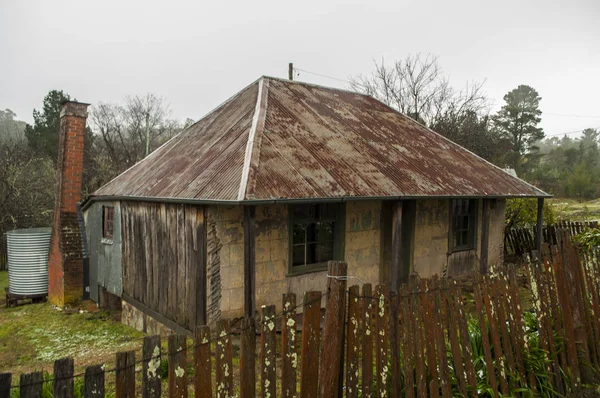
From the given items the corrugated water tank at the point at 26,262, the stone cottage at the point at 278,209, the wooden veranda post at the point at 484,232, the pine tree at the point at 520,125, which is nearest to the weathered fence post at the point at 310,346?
the stone cottage at the point at 278,209

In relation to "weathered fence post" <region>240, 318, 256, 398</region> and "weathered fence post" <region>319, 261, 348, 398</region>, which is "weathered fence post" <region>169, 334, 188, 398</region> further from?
"weathered fence post" <region>319, 261, 348, 398</region>

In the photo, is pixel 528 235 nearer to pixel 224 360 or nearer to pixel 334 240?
pixel 334 240

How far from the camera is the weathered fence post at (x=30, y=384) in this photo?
2.05 meters

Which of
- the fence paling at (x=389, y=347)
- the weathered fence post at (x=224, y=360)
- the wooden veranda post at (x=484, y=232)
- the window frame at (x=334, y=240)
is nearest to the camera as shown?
the fence paling at (x=389, y=347)

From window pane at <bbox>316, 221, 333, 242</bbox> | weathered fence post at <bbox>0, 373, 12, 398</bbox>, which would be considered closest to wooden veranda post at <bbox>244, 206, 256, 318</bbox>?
window pane at <bbox>316, 221, 333, 242</bbox>

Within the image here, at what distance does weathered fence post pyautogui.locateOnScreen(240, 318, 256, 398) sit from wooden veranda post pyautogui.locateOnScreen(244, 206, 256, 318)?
3.43 m

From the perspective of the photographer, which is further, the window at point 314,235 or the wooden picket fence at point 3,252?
the wooden picket fence at point 3,252

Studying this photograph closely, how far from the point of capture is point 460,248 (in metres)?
10.9

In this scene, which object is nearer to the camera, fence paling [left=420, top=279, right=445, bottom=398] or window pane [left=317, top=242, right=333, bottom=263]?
fence paling [left=420, top=279, right=445, bottom=398]

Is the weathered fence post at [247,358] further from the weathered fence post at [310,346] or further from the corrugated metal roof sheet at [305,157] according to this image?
the corrugated metal roof sheet at [305,157]

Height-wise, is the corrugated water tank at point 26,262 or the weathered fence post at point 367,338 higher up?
the weathered fence post at point 367,338

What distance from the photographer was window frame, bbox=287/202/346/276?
7633 mm

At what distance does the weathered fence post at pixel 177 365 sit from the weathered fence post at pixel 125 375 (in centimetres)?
23

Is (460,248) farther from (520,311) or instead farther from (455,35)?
(455,35)
